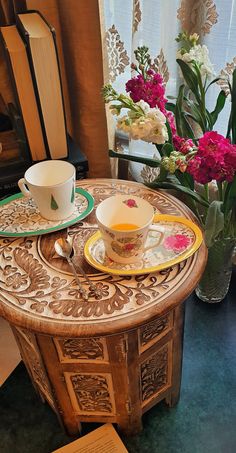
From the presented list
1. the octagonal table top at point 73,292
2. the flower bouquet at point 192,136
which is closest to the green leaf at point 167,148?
the flower bouquet at point 192,136

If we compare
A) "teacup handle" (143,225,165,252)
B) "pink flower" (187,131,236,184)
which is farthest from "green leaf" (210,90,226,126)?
"teacup handle" (143,225,165,252)

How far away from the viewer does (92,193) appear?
103cm

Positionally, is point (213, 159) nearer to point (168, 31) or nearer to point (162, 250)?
point (162, 250)

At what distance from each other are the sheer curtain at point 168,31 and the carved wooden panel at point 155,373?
64 centimetres

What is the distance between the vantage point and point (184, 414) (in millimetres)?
1106

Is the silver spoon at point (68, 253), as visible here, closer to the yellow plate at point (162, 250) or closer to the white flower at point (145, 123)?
the yellow plate at point (162, 250)

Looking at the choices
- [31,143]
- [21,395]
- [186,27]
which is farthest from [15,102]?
[21,395]

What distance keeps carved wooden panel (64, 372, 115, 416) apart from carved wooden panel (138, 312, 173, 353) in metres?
0.11

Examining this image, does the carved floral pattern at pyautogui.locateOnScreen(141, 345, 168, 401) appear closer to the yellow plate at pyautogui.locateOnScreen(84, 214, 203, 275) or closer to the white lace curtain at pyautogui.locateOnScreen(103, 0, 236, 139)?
the yellow plate at pyautogui.locateOnScreen(84, 214, 203, 275)

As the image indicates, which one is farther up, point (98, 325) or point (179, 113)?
point (179, 113)

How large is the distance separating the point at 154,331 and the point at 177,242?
19cm

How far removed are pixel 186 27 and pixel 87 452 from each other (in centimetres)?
109

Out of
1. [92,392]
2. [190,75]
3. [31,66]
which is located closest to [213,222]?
[190,75]

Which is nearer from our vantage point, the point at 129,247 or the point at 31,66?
the point at 129,247
